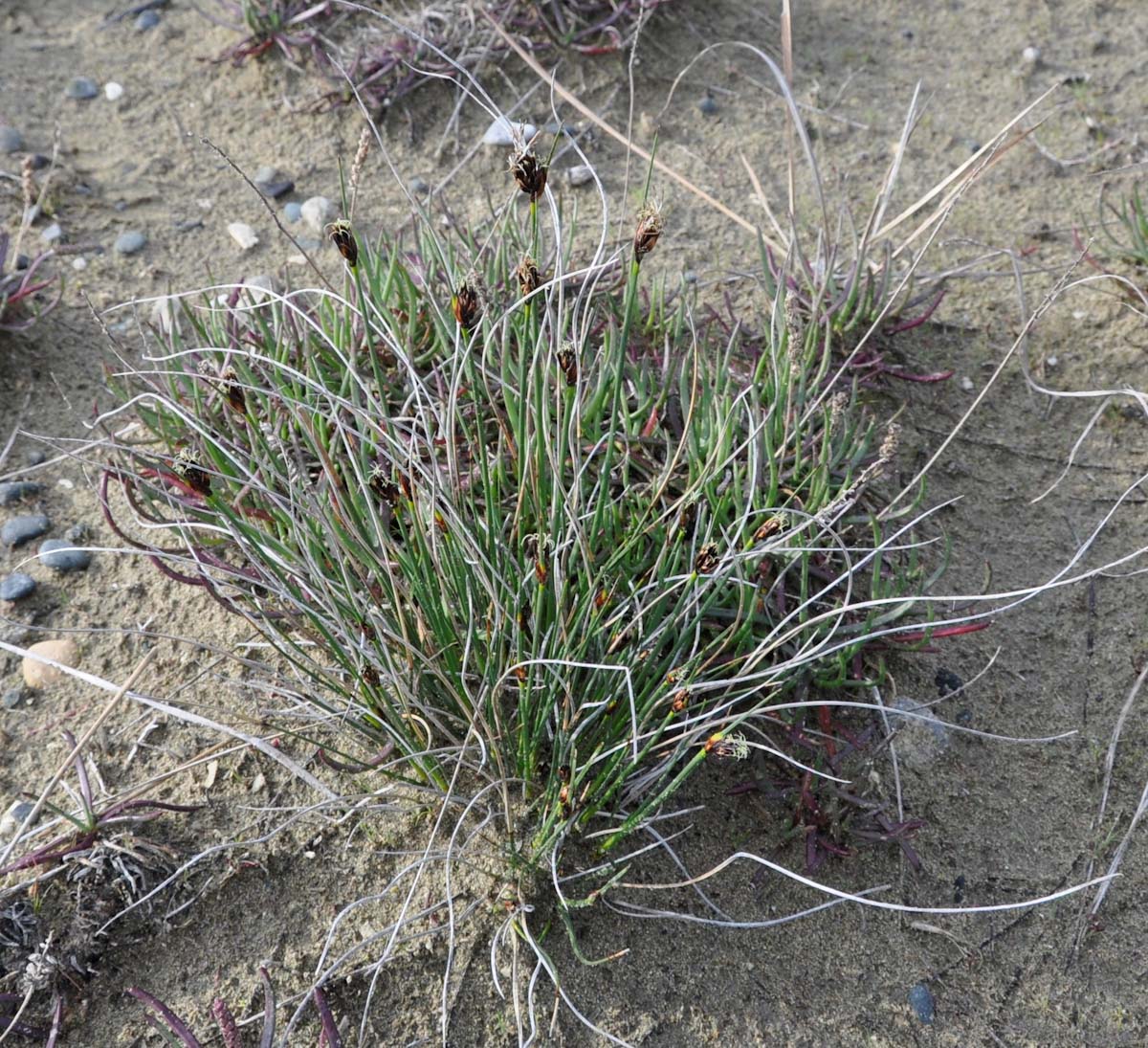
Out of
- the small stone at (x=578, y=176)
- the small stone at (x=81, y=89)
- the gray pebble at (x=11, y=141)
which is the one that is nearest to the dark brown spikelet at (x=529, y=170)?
the small stone at (x=578, y=176)

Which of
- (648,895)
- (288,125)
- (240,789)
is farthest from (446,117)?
(648,895)

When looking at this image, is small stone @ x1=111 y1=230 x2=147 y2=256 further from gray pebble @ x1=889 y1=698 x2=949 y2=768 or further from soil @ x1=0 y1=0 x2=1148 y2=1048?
gray pebble @ x1=889 y1=698 x2=949 y2=768

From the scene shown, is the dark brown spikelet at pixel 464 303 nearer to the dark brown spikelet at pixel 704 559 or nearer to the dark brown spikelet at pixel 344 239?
the dark brown spikelet at pixel 344 239

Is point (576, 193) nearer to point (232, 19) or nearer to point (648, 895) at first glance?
point (232, 19)

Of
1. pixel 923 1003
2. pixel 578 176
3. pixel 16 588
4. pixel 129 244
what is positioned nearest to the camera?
pixel 923 1003

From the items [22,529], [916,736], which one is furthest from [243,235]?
[916,736]

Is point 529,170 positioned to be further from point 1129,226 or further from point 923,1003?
point 1129,226
